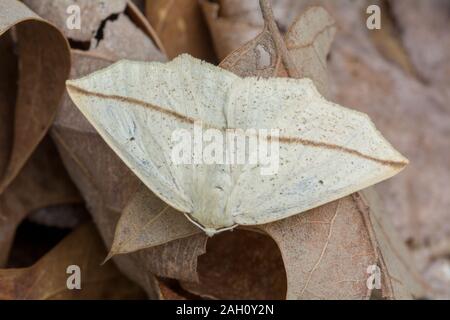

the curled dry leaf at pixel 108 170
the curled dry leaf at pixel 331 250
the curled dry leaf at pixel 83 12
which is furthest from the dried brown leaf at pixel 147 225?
the curled dry leaf at pixel 83 12

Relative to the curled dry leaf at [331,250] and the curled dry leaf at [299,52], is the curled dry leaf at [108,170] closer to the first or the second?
the curled dry leaf at [331,250]

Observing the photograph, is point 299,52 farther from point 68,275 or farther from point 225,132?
point 68,275

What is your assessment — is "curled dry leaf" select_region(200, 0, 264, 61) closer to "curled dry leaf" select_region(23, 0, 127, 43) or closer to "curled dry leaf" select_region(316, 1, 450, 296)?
"curled dry leaf" select_region(23, 0, 127, 43)

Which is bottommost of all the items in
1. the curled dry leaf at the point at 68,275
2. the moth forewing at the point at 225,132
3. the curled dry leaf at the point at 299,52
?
the curled dry leaf at the point at 68,275

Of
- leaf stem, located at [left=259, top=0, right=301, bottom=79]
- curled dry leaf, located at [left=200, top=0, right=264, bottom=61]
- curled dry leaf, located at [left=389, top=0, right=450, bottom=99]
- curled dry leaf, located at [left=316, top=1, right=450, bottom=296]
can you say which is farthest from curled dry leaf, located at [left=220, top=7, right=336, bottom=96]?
curled dry leaf, located at [left=389, top=0, right=450, bottom=99]

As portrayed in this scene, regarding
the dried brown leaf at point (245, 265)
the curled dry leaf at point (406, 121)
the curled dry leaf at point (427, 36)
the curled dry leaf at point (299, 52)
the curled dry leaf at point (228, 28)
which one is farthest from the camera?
the curled dry leaf at point (427, 36)

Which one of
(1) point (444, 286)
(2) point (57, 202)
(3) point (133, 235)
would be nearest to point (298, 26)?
(3) point (133, 235)
